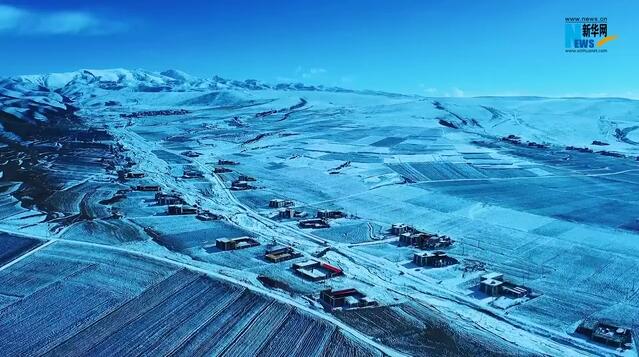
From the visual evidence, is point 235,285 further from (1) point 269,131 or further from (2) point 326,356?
(1) point 269,131

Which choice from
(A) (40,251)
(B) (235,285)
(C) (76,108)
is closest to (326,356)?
(B) (235,285)

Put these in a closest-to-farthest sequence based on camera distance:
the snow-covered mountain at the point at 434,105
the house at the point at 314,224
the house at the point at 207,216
→ the house at the point at 314,224 < the house at the point at 207,216 < the snow-covered mountain at the point at 434,105

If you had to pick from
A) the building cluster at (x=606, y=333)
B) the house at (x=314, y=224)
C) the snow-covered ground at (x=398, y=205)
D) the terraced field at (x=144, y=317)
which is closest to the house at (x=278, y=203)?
the snow-covered ground at (x=398, y=205)

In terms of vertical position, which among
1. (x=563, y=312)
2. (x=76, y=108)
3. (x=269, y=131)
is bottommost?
(x=563, y=312)

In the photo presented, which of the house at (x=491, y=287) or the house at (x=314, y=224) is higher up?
the house at (x=314, y=224)

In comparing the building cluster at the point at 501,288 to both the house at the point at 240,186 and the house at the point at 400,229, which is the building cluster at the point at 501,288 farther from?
the house at the point at 240,186

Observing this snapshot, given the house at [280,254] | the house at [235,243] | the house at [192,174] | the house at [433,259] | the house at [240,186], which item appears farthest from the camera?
the house at [192,174]
